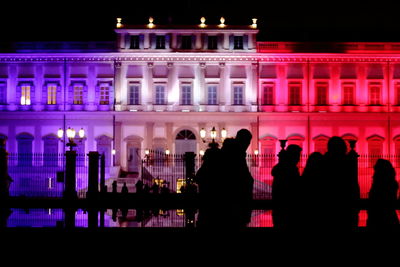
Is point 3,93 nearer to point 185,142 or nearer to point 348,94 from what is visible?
point 185,142

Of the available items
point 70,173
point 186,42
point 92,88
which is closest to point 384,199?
point 70,173

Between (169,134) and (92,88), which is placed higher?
(92,88)

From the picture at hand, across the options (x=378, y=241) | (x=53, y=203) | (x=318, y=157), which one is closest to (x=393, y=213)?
Answer: (x=378, y=241)

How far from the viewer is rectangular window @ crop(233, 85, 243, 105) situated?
30266 mm

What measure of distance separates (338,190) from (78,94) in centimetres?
2655

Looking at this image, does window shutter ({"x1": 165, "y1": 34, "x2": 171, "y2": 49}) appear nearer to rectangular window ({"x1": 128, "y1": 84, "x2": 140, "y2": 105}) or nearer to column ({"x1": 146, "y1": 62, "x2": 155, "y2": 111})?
column ({"x1": 146, "y1": 62, "x2": 155, "y2": 111})

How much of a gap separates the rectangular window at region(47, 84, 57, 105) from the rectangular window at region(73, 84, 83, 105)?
A: 1336mm

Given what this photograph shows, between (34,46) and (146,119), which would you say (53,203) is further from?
(34,46)

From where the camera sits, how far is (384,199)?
7.16 metres

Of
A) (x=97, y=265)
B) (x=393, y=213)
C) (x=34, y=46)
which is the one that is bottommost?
(x=97, y=265)

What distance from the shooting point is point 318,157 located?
6371mm

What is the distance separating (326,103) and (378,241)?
2441 cm

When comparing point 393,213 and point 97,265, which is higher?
point 393,213

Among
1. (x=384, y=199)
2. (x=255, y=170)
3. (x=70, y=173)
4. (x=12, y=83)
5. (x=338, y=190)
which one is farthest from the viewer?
(x=12, y=83)
